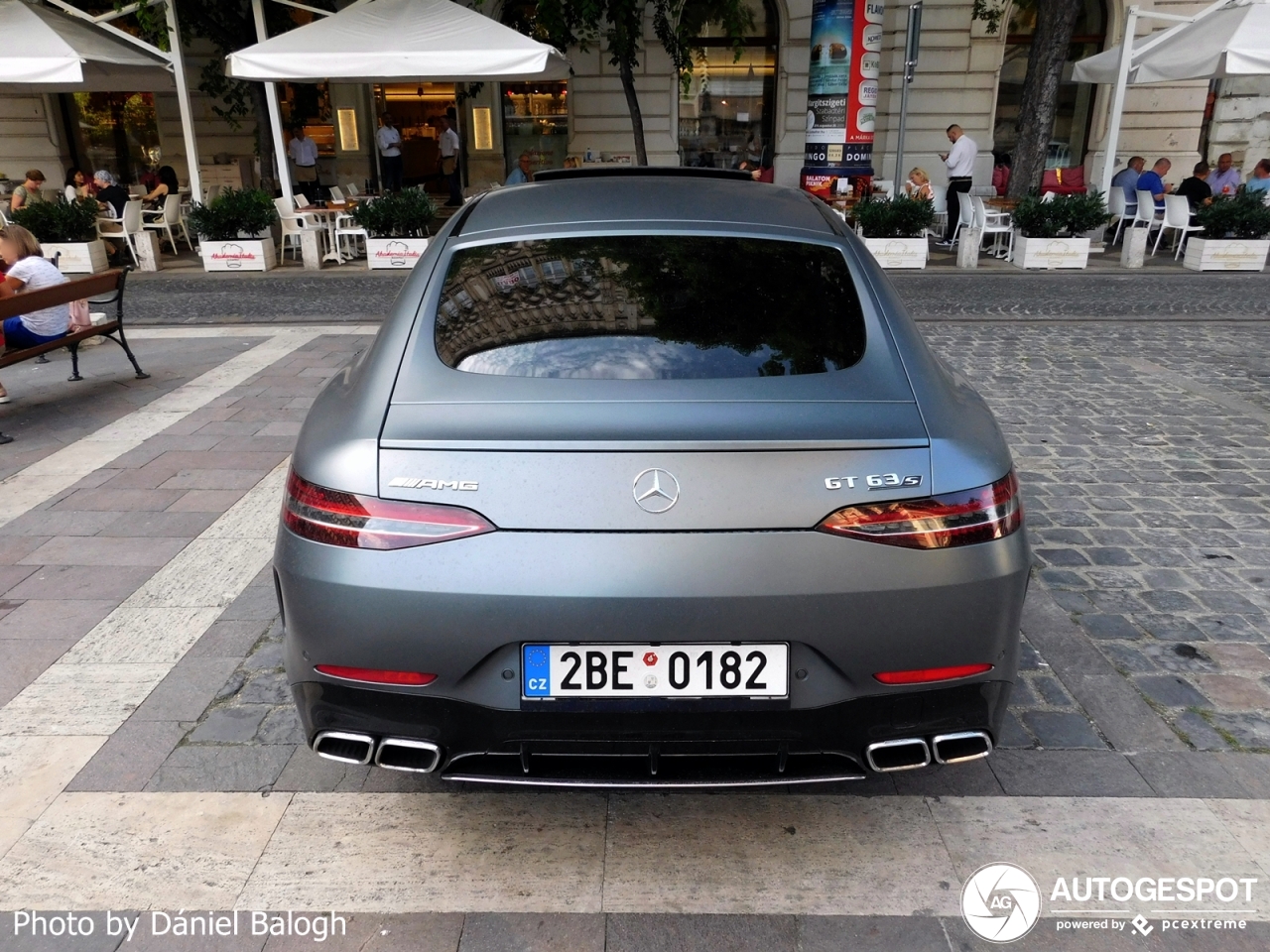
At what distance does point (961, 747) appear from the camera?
2.34m

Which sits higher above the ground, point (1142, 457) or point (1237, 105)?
point (1237, 105)

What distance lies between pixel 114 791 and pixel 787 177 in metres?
20.1

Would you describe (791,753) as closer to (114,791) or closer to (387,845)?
(387,845)

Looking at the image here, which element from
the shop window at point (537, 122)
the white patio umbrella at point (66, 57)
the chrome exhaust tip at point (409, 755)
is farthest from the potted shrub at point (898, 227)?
the chrome exhaust tip at point (409, 755)

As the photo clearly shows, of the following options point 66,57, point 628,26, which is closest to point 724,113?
point 628,26

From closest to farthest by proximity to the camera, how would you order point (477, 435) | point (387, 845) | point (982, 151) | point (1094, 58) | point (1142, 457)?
point (477, 435)
point (387, 845)
point (1142, 457)
point (1094, 58)
point (982, 151)

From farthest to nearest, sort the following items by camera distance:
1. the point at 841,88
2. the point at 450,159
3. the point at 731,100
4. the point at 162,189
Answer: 1. the point at 731,100
2. the point at 450,159
3. the point at 162,189
4. the point at 841,88

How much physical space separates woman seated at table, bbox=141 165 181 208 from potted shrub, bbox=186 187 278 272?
310cm

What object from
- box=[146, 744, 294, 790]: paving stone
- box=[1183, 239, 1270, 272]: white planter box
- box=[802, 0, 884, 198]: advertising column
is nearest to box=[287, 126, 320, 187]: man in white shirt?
box=[802, 0, 884, 198]: advertising column

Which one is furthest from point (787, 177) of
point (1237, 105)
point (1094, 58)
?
point (1237, 105)

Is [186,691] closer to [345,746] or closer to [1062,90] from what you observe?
[345,746]

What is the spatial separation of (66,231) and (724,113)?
13470 mm

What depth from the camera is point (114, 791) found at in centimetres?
288

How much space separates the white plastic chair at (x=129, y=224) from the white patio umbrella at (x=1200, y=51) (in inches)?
577
